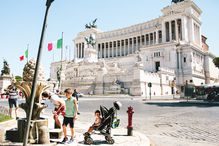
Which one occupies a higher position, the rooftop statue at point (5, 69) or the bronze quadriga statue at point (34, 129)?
the rooftop statue at point (5, 69)

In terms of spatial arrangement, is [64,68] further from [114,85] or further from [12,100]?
[12,100]

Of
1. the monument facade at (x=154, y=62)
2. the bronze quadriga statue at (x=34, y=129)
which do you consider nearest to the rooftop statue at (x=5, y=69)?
the monument facade at (x=154, y=62)

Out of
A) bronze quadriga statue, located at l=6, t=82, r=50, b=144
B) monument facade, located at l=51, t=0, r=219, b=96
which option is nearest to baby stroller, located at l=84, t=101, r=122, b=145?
bronze quadriga statue, located at l=6, t=82, r=50, b=144

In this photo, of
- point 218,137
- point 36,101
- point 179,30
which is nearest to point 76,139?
point 36,101

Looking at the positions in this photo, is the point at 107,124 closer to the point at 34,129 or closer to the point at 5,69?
the point at 34,129

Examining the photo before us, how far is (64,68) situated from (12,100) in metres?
58.3

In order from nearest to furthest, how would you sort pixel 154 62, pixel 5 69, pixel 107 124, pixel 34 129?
pixel 34 129, pixel 107 124, pixel 5 69, pixel 154 62

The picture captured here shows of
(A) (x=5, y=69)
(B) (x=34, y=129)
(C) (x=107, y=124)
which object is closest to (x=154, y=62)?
(A) (x=5, y=69)

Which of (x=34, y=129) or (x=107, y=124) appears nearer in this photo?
(x=34, y=129)

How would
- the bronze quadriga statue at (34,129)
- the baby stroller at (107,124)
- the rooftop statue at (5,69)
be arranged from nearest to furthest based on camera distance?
the bronze quadriga statue at (34,129), the baby stroller at (107,124), the rooftop statue at (5,69)

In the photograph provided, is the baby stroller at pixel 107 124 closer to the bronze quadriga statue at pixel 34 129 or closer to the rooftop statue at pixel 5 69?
the bronze quadriga statue at pixel 34 129

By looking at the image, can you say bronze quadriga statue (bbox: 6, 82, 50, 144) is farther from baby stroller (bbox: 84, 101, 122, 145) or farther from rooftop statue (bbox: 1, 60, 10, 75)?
rooftop statue (bbox: 1, 60, 10, 75)

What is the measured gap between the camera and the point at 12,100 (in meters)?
12.3

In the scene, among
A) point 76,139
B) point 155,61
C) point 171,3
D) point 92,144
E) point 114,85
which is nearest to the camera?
point 92,144
